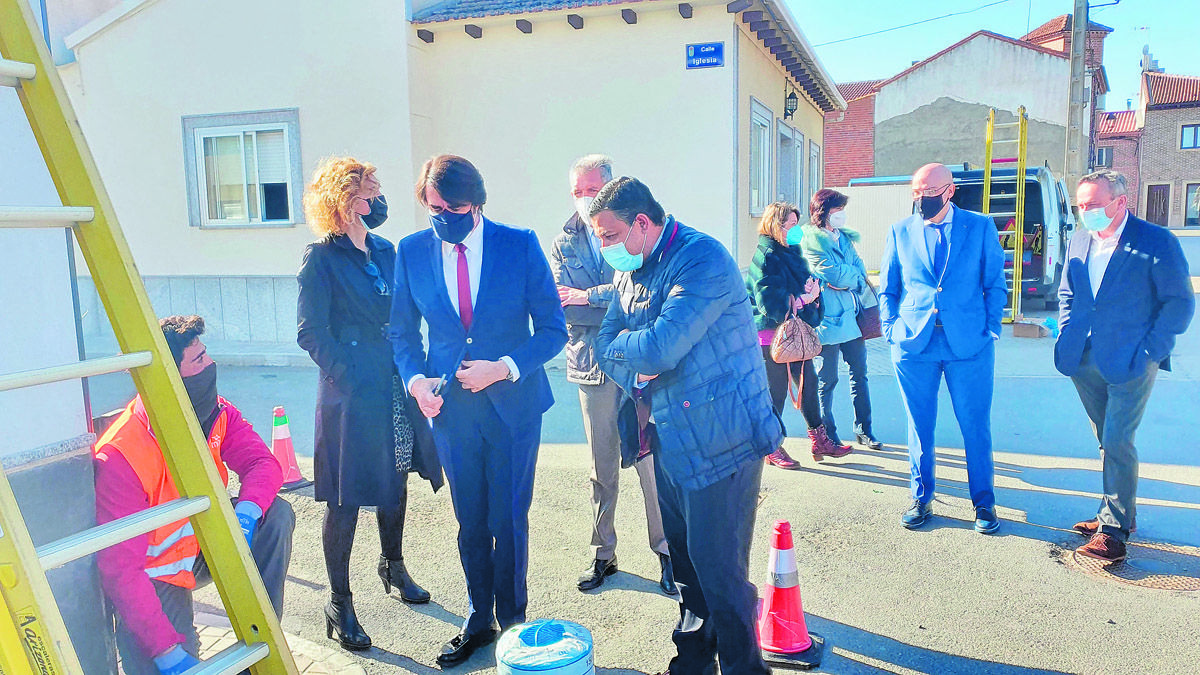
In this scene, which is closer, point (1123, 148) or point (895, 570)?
point (895, 570)

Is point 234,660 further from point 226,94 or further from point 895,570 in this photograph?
point 226,94

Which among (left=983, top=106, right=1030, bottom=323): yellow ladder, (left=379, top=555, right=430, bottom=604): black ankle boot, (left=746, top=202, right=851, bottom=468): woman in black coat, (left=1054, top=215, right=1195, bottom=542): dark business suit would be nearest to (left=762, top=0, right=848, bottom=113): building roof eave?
(left=983, top=106, right=1030, bottom=323): yellow ladder

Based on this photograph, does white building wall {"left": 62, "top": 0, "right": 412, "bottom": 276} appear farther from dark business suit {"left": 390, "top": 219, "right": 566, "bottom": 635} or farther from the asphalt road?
dark business suit {"left": 390, "top": 219, "right": 566, "bottom": 635}

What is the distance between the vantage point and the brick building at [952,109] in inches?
1109

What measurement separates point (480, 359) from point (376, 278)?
2.35ft

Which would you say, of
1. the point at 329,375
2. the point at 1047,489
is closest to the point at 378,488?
the point at 329,375

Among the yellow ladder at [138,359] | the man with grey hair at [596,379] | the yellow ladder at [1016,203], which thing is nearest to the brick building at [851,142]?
the yellow ladder at [1016,203]

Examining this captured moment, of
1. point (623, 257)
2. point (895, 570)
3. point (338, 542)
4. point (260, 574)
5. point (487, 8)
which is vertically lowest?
point (895, 570)

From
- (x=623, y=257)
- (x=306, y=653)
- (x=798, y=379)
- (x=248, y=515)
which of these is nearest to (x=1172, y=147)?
(x=798, y=379)

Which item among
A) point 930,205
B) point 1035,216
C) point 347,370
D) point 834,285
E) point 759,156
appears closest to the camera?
point 347,370

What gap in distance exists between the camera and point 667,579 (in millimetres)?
4281

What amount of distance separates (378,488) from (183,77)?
10.4m

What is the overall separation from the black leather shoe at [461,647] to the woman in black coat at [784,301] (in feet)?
9.90

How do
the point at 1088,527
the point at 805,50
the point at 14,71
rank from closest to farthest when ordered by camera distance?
the point at 14,71, the point at 1088,527, the point at 805,50
